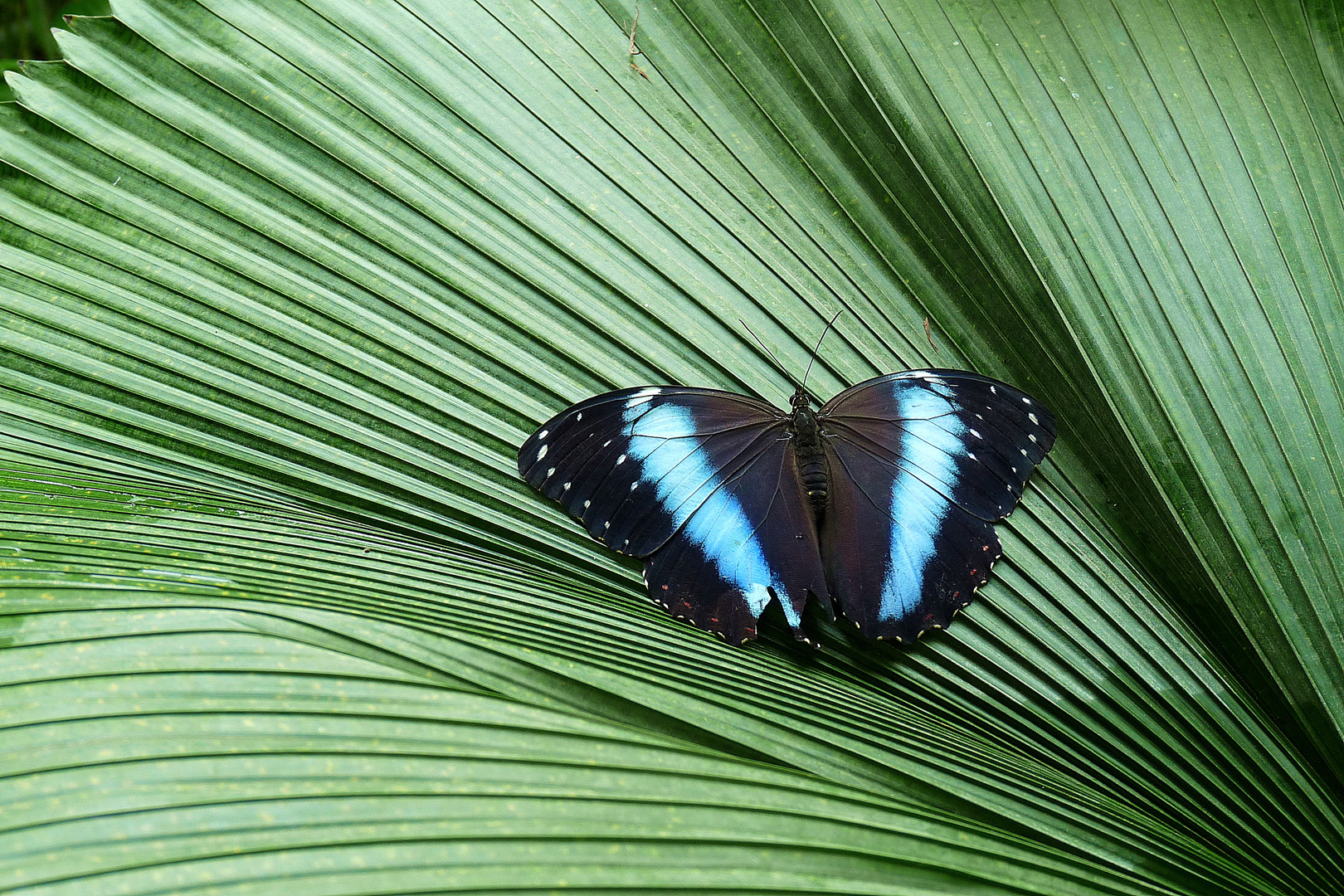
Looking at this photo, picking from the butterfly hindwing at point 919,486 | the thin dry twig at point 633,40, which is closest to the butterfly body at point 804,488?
the butterfly hindwing at point 919,486

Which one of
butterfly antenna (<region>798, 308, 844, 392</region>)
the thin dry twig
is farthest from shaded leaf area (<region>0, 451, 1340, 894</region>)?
the thin dry twig

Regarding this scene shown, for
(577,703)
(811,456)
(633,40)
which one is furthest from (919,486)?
(633,40)

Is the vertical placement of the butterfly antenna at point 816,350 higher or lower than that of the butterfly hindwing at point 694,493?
higher

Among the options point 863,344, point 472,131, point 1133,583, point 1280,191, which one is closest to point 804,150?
point 863,344

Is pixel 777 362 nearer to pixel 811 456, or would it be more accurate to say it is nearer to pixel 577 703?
pixel 811 456

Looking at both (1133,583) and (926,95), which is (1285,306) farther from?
(926,95)

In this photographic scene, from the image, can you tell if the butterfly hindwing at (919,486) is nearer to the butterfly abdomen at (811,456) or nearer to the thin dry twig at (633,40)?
the butterfly abdomen at (811,456)

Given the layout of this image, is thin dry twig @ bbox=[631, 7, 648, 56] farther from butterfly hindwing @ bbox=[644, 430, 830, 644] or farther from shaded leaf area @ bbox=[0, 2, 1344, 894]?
butterfly hindwing @ bbox=[644, 430, 830, 644]
